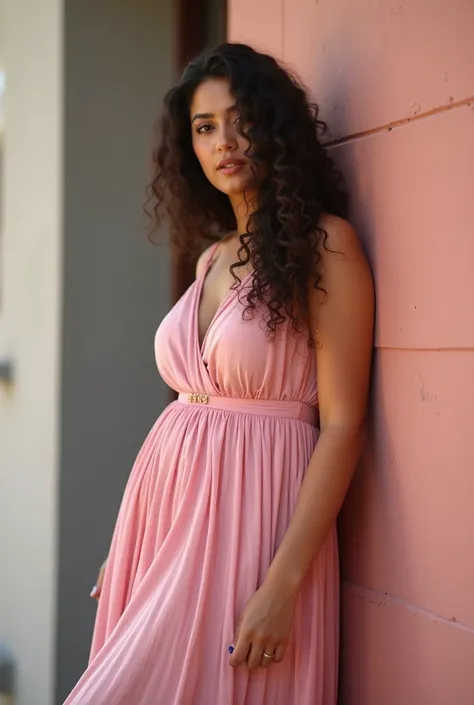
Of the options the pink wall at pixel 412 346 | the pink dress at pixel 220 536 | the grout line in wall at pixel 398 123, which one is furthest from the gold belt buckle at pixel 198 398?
the grout line in wall at pixel 398 123

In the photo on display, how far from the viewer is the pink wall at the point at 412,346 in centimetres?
168

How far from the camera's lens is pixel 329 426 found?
72.5 inches

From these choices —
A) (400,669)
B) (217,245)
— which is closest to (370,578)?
(400,669)

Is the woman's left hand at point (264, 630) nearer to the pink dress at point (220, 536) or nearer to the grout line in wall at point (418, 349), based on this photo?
the pink dress at point (220, 536)

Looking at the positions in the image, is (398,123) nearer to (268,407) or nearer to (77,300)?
(268,407)

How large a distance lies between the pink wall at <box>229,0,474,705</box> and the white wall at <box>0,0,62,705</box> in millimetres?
1440

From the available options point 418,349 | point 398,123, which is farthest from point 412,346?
point 398,123

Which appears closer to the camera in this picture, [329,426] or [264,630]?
[264,630]

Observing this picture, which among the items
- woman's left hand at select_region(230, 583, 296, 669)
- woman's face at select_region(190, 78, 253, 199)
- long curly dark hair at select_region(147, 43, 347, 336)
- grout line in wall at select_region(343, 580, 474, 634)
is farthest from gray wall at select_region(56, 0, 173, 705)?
woman's left hand at select_region(230, 583, 296, 669)

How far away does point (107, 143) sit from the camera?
Result: 3227 mm

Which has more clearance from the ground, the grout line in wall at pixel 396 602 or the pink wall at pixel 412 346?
the pink wall at pixel 412 346

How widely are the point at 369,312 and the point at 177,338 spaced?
479 mm

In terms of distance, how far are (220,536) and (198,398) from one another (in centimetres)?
34

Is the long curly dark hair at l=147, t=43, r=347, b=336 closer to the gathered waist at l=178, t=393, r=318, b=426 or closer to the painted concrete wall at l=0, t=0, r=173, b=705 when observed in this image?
the gathered waist at l=178, t=393, r=318, b=426
